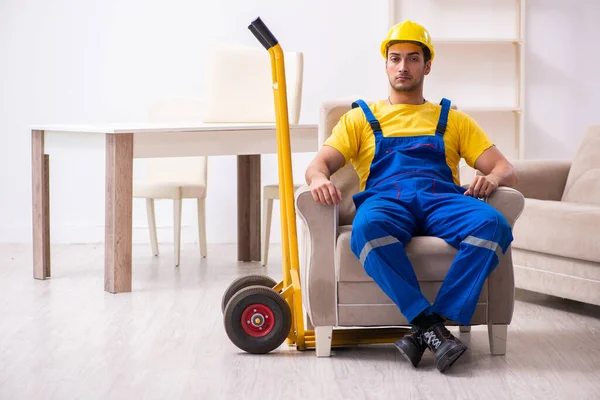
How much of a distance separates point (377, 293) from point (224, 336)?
65cm

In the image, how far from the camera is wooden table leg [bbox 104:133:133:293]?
4098 millimetres

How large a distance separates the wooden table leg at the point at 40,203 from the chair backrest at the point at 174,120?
0.90 m

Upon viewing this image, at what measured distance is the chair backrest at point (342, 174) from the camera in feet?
10.9

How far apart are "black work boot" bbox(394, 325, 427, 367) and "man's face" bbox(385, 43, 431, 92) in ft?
2.77

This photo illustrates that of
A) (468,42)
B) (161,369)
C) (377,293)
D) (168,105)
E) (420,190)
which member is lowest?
(161,369)

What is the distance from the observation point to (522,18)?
589 centimetres

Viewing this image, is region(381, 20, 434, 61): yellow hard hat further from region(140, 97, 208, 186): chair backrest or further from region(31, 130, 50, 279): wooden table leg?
region(140, 97, 208, 186): chair backrest

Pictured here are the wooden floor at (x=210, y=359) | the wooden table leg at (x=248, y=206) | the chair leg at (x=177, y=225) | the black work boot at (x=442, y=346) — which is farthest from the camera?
the wooden table leg at (x=248, y=206)

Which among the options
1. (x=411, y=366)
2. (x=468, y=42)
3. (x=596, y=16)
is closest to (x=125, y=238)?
(x=411, y=366)

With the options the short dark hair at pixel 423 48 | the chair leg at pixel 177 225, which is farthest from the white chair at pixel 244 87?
the short dark hair at pixel 423 48

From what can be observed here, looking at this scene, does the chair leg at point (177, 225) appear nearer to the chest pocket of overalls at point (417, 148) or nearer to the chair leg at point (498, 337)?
the chest pocket of overalls at point (417, 148)

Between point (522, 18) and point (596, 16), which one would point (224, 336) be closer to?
point (522, 18)

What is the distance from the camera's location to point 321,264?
295 cm

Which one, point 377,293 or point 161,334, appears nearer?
point 377,293
